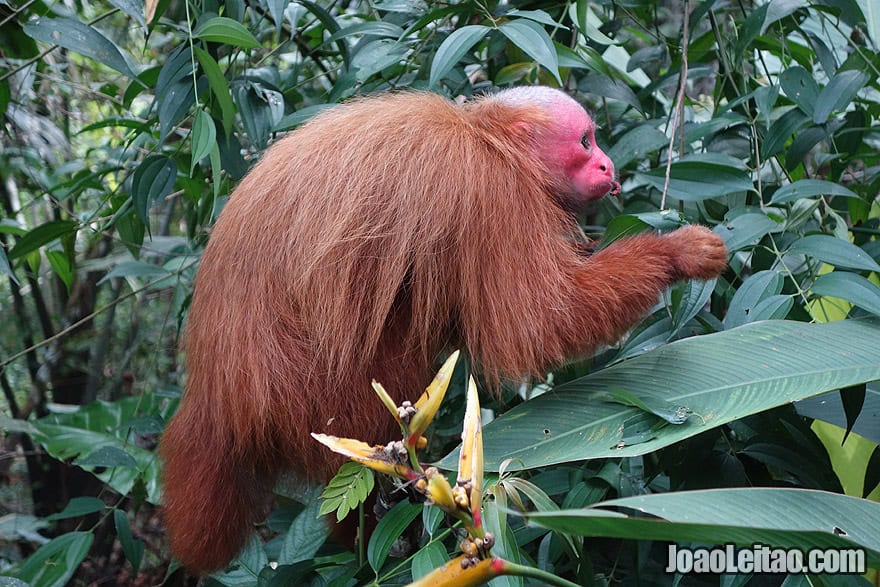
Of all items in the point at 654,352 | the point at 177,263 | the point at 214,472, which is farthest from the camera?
the point at 177,263

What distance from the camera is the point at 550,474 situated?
2.40 meters

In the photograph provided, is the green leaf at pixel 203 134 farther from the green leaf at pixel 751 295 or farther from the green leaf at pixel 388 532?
the green leaf at pixel 751 295

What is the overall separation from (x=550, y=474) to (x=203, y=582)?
4.42 feet

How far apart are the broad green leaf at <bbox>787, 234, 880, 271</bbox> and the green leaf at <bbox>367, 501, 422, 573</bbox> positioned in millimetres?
1331

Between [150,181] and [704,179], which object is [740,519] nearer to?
[704,179]

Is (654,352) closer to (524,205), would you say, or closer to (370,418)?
(524,205)

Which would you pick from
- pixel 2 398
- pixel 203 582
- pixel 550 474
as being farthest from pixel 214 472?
pixel 2 398

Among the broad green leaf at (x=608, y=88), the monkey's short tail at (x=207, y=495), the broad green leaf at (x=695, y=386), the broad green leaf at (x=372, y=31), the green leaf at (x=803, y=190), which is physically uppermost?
the broad green leaf at (x=372, y=31)

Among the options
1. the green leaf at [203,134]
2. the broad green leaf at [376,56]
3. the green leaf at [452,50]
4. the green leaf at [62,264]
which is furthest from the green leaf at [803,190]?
the green leaf at [62,264]

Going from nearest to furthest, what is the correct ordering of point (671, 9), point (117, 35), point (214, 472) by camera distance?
point (214, 472) → point (671, 9) → point (117, 35)

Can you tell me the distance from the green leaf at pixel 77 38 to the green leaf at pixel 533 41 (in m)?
1.23

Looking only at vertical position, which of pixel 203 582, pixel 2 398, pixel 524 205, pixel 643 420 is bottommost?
pixel 2 398

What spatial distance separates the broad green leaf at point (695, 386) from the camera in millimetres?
1942

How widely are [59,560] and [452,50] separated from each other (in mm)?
2333
